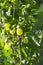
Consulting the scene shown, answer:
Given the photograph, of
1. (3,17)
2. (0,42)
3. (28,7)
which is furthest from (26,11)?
(0,42)

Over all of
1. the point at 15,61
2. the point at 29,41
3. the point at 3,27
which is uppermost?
the point at 3,27

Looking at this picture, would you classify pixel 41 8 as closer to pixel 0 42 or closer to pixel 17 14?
pixel 17 14

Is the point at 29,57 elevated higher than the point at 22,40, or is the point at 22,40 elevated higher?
the point at 22,40

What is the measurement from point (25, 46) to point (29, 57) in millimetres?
88

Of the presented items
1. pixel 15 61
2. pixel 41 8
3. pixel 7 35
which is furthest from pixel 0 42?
pixel 41 8

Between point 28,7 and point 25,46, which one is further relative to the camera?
point 25,46

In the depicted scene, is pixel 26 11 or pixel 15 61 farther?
pixel 15 61

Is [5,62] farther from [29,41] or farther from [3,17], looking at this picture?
[3,17]

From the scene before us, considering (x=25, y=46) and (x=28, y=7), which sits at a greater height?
(x=28, y=7)

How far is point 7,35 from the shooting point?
1232 millimetres

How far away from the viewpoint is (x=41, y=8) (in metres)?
1.31

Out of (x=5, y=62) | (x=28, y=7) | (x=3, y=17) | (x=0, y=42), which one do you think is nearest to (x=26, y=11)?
(x=28, y=7)

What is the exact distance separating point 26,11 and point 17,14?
2.2 inches

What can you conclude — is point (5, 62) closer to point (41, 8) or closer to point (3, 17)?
point (3, 17)
